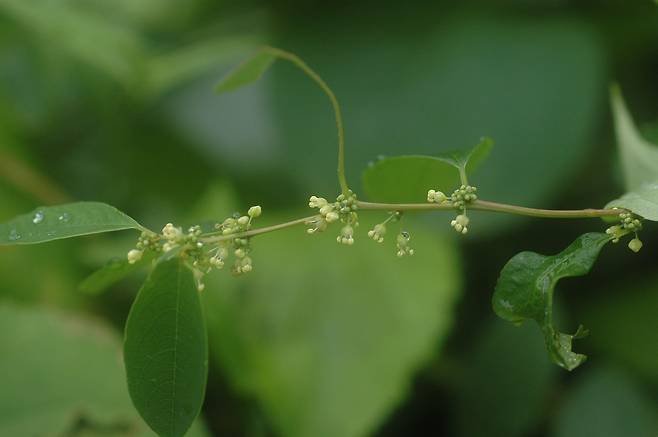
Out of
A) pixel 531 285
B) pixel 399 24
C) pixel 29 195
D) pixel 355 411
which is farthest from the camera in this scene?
pixel 399 24

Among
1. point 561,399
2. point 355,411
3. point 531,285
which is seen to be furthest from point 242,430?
point 531,285

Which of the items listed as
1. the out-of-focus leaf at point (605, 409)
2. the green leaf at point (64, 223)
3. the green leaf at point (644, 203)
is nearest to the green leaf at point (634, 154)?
the green leaf at point (644, 203)

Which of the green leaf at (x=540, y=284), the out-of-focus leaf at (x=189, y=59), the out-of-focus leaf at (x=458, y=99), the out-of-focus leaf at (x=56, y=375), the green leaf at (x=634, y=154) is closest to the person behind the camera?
the green leaf at (x=540, y=284)

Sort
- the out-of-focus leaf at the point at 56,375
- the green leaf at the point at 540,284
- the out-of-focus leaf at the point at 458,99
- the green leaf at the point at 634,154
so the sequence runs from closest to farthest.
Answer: the green leaf at the point at 540,284 < the green leaf at the point at 634,154 < the out-of-focus leaf at the point at 56,375 < the out-of-focus leaf at the point at 458,99

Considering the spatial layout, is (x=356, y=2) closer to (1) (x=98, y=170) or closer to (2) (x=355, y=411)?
(1) (x=98, y=170)

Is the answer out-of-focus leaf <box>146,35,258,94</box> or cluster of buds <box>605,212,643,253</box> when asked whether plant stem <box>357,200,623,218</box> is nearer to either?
cluster of buds <box>605,212,643,253</box>

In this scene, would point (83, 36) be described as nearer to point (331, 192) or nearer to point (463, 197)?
point (331, 192)

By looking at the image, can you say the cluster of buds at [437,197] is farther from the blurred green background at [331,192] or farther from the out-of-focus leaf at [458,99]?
the out-of-focus leaf at [458,99]
